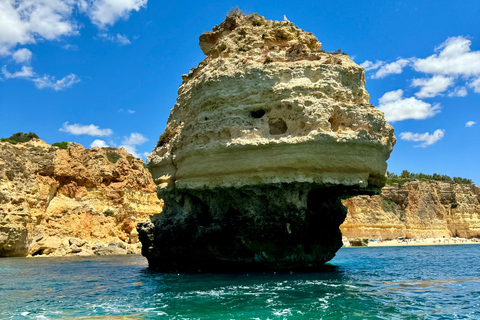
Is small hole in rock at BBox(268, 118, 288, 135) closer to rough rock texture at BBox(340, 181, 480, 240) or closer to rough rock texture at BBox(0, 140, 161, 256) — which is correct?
rough rock texture at BBox(0, 140, 161, 256)

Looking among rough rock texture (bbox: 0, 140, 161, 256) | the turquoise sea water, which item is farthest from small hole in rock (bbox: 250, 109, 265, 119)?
rough rock texture (bbox: 0, 140, 161, 256)

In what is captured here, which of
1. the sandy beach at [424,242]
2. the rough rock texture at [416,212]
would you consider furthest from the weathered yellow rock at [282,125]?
the rough rock texture at [416,212]

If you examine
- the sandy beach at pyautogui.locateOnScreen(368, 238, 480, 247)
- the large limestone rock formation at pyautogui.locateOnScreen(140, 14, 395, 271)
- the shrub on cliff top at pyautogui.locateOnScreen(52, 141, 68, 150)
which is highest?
the shrub on cliff top at pyautogui.locateOnScreen(52, 141, 68, 150)

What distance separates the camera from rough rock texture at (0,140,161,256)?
92.2ft

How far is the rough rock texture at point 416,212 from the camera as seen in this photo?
183ft

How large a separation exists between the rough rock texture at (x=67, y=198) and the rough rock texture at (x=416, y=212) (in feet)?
99.7

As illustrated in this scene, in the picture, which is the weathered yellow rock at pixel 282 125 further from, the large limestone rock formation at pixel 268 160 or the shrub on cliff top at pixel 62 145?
the shrub on cliff top at pixel 62 145

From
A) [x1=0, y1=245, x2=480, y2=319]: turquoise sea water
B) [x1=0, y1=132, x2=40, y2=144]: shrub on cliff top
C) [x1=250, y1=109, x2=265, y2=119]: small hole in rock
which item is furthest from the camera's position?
[x1=0, y1=132, x2=40, y2=144]: shrub on cliff top

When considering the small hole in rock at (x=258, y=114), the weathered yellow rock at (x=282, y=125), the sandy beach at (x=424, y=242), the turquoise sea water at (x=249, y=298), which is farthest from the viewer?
the sandy beach at (x=424, y=242)

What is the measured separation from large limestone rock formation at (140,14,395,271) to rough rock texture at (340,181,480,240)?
43.5m

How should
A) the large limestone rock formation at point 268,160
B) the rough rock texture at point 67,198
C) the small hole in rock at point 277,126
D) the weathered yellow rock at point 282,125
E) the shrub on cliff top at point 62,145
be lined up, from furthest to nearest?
the shrub on cliff top at point 62,145 → the rough rock texture at point 67,198 → the small hole in rock at point 277,126 → the large limestone rock formation at point 268,160 → the weathered yellow rock at point 282,125

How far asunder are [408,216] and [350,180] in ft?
170

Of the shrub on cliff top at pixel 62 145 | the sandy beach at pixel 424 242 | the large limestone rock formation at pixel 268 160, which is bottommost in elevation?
the sandy beach at pixel 424 242

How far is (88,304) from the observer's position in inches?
329
